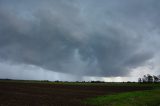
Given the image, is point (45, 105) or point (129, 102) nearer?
point (45, 105)

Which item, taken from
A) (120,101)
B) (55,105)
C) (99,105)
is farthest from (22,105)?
(120,101)

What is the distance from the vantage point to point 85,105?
153ft

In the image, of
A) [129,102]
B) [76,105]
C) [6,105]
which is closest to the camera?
[6,105]

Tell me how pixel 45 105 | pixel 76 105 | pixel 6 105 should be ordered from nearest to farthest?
1. pixel 6 105
2. pixel 45 105
3. pixel 76 105

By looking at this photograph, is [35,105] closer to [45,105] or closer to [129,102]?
[45,105]

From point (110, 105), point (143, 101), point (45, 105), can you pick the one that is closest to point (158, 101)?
point (143, 101)

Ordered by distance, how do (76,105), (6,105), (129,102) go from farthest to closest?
(129,102), (76,105), (6,105)

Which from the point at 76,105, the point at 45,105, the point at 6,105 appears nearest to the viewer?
the point at 6,105

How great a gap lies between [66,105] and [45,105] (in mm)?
3509

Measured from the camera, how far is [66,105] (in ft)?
144

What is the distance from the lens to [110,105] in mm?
46344

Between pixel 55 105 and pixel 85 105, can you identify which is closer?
pixel 55 105

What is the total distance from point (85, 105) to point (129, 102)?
8154mm

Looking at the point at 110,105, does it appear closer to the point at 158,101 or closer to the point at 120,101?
the point at 120,101
